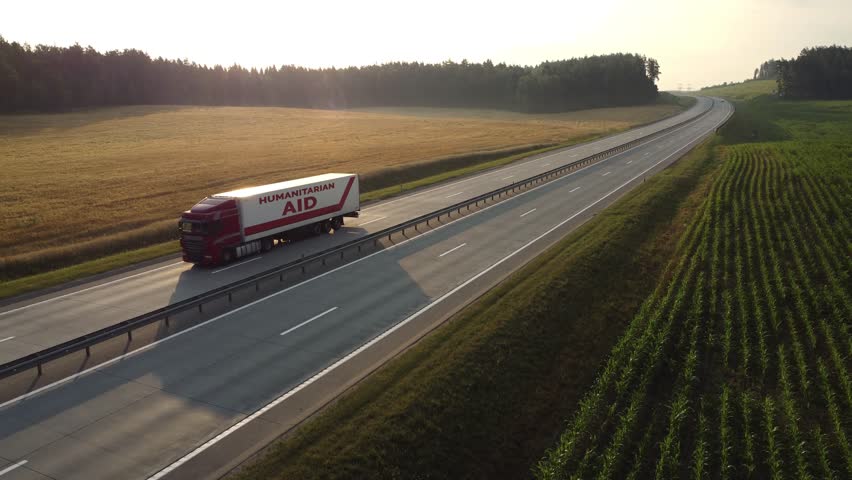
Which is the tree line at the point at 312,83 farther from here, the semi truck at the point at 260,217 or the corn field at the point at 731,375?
the corn field at the point at 731,375

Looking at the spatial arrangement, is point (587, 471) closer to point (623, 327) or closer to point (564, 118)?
point (623, 327)

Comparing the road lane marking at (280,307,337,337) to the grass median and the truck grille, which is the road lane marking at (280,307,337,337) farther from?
the grass median

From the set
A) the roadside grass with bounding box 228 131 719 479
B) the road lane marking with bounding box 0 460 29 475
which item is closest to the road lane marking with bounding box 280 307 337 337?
the roadside grass with bounding box 228 131 719 479

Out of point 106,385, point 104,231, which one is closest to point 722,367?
point 106,385

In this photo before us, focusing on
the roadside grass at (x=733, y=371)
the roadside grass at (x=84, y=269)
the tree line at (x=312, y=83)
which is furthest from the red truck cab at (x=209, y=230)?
the tree line at (x=312, y=83)

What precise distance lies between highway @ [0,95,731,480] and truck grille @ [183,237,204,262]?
774mm

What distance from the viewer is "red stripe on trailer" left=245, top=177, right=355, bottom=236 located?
31.5m

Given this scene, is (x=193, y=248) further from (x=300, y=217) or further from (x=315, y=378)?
(x=315, y=378)

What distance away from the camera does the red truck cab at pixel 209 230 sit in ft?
95.4

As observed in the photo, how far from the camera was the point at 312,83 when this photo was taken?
191500 mm

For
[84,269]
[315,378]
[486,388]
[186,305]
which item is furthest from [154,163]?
[486,388]

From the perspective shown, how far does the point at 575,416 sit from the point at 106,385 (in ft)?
45.7

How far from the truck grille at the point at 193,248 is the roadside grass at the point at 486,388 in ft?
47.0

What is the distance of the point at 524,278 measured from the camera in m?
Answer: 26.8
